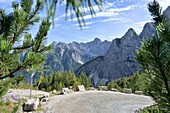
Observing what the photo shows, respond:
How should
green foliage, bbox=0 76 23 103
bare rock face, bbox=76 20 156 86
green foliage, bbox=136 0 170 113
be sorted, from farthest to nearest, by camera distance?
bare rock face, bbox=76 20 156 86, green foliage, bbox=0 76 23 103, green foliage, bbox=136 0 170 113

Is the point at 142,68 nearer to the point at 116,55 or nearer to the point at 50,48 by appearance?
the point at 50,48

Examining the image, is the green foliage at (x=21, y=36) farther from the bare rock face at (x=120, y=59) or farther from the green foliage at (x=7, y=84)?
the bare rock face at (x=120, y=59)

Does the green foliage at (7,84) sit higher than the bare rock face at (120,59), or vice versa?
the green foliage at (7,84)

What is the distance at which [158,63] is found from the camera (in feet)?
6.41

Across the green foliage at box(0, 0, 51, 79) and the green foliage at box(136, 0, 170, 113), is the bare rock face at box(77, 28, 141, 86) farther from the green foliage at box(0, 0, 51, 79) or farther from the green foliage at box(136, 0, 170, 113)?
the green foliage at box(136, 0, 170, 113)

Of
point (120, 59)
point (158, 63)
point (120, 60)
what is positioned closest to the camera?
point (158, 63)

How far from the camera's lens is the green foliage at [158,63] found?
6.19 ft

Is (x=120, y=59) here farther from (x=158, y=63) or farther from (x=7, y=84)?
(x=158, y=63)

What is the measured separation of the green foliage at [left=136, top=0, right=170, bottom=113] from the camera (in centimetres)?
189

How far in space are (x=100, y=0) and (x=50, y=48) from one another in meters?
3.02

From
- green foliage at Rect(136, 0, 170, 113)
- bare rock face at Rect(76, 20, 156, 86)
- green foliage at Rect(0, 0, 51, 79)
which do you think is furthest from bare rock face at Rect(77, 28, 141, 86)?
green foliage at Rect(136, 0, 170, 113)

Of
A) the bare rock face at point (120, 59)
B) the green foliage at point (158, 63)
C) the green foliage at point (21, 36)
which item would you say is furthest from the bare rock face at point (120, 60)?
the green foliage at point (158, 63)

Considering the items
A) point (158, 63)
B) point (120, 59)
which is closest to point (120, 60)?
point (120, 59)

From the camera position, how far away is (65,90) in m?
27.1
